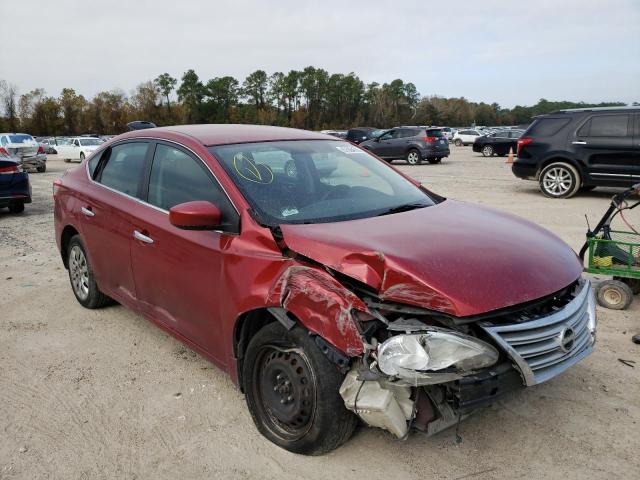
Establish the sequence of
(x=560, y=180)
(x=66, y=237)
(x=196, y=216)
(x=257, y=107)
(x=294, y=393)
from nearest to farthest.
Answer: (x=294, y=393) → (x=196, y=216) → (x=66, y=237) → (x=560, y=180) → (x=257, y=107)

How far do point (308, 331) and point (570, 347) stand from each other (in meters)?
1.27

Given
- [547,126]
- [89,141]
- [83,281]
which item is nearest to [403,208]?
[83,281]

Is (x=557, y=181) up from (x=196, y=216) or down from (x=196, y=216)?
down

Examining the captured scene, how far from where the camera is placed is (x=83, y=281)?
481 centimetres

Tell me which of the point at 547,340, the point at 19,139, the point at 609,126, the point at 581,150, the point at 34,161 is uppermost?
the point at 609,126

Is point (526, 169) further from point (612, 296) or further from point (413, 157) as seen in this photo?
point (413, 157)

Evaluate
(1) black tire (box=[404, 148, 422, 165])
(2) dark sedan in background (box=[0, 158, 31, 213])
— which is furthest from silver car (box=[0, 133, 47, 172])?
(1) black tire (box=[404, 148, 422, 165])

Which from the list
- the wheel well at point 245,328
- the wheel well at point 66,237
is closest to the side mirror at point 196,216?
the wheel well at point 245,328

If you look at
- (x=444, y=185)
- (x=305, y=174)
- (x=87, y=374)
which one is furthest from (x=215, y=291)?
(x=444, y=185)

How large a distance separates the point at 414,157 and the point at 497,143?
8.49 meters

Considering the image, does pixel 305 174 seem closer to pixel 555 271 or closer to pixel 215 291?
pixel 215 291

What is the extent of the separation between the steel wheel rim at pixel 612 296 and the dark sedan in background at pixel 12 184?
10084 millimetres

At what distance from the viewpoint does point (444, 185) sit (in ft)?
46.4

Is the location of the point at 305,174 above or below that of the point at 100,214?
above
